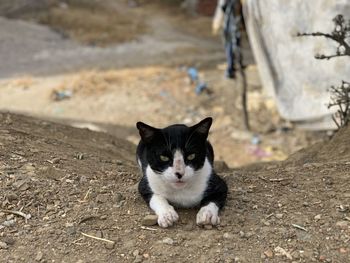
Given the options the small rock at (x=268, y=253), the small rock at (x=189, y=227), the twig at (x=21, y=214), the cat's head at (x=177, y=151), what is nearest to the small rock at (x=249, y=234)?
the small rock at (x=268, y=253)

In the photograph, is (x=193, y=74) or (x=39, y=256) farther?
(x=193, y=74)

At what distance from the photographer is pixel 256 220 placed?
2.82m

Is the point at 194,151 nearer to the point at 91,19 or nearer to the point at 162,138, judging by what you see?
the point at 162,138

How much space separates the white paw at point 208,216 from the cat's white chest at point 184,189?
0.11 m

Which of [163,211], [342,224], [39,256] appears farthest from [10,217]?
[342,224]

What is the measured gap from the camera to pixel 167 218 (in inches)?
107

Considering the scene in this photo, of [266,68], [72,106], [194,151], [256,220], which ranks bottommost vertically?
[72,106]

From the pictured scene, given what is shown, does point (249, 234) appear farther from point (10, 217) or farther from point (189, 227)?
point (10, 217)

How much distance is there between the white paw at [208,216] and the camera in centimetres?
273

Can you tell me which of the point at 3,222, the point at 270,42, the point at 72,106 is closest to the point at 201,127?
the point at 3,222

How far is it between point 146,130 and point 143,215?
0.47 m

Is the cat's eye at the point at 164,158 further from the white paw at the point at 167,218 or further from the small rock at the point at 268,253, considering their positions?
the small rock at the point at 268,253

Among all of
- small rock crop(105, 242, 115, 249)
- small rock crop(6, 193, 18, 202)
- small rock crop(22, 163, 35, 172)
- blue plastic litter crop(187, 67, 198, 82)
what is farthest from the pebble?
blue plastic litter crop(187, 67, 198, 82)

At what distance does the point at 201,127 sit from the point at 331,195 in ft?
2.91
